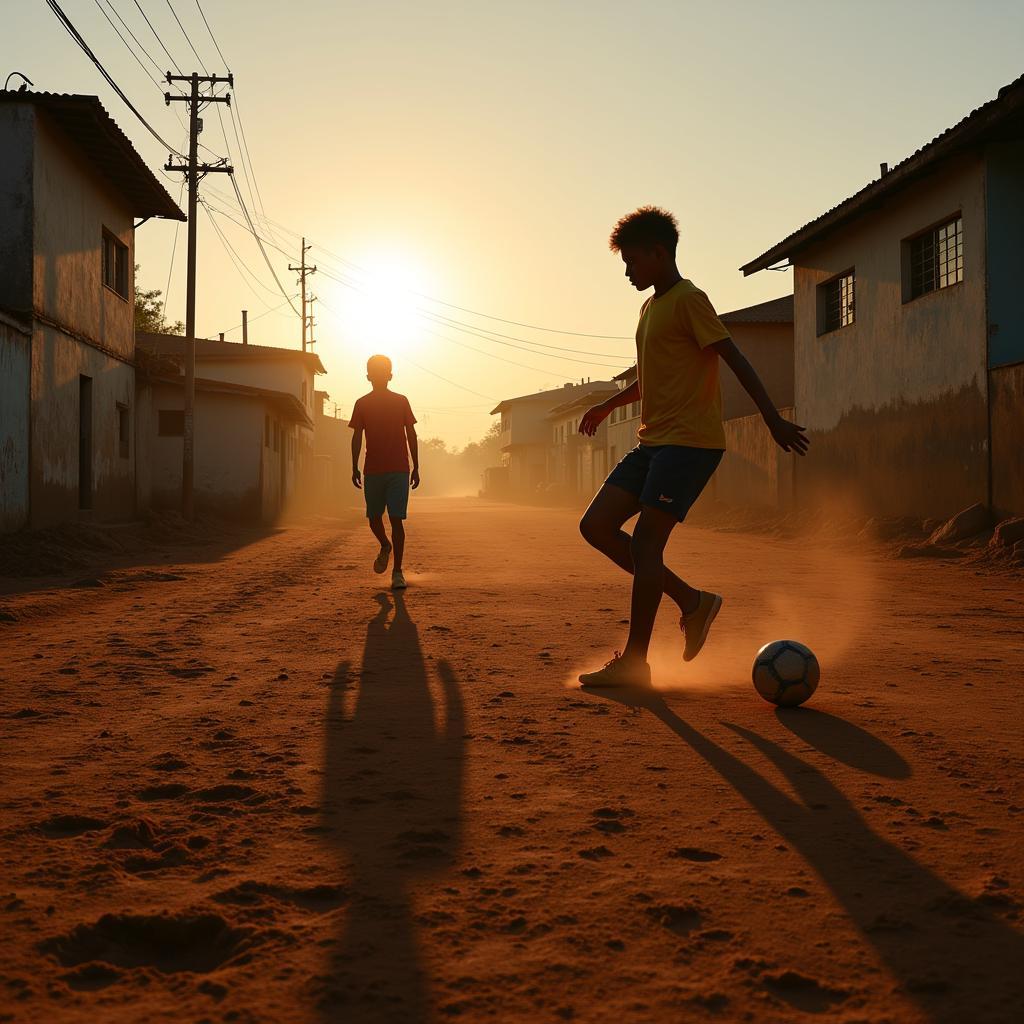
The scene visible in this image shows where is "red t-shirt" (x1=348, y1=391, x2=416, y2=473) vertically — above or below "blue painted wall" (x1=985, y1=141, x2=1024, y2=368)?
below

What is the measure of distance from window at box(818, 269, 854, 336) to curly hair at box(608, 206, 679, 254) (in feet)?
46.4

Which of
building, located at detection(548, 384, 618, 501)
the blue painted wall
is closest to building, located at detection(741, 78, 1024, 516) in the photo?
the blue painted wall

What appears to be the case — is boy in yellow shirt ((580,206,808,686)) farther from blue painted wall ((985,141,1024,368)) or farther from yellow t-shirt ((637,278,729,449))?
blue painted wall ((985,141,1024,368))

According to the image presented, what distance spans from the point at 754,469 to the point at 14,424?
597 inches

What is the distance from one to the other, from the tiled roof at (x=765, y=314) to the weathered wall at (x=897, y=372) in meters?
9.80

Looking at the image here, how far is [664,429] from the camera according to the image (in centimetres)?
454

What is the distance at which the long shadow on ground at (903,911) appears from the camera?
169cm

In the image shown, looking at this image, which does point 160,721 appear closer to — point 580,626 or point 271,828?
point 271,828

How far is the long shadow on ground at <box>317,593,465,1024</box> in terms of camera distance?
1.72 metres

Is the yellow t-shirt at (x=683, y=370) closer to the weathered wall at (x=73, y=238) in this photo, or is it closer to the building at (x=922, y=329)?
the building at (x=922, y=329)

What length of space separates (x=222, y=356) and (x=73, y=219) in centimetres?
2469

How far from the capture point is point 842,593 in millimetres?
8422

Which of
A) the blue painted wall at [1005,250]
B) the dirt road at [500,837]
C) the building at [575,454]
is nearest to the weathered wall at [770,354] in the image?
the building at [575,454]

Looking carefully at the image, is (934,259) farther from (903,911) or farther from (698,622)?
(903,911)
